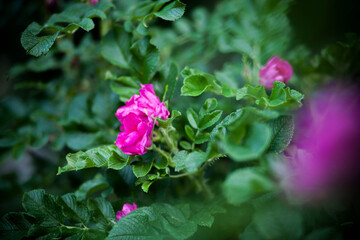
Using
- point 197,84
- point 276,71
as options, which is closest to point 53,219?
point 197,84

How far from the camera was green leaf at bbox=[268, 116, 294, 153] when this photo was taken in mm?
609

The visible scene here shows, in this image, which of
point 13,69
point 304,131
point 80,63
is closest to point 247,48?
point 304,131

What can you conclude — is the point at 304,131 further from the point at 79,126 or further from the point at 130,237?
the point at 79,126

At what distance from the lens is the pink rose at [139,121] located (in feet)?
2.07

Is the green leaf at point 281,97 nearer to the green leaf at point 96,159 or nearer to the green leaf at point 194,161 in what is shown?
the green leaf at point 194,161

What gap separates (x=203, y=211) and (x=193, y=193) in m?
0.25

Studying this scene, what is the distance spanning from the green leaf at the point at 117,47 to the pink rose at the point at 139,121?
0.22 metres

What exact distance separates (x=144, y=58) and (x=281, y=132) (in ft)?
1.34

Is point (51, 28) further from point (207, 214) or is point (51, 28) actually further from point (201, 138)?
point (207, 214)

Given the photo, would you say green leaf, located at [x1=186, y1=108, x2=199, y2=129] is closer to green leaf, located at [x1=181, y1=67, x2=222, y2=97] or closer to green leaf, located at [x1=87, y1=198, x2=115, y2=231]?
green leaf, located at [x1=181, y1=67, x2=222, y2=97]

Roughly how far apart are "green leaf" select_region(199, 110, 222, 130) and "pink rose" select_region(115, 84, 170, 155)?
3.5 inches

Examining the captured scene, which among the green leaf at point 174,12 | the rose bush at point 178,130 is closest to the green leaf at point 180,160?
the rose bush at point 178,130

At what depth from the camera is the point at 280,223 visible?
48cm

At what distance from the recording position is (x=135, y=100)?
2.17 ft
